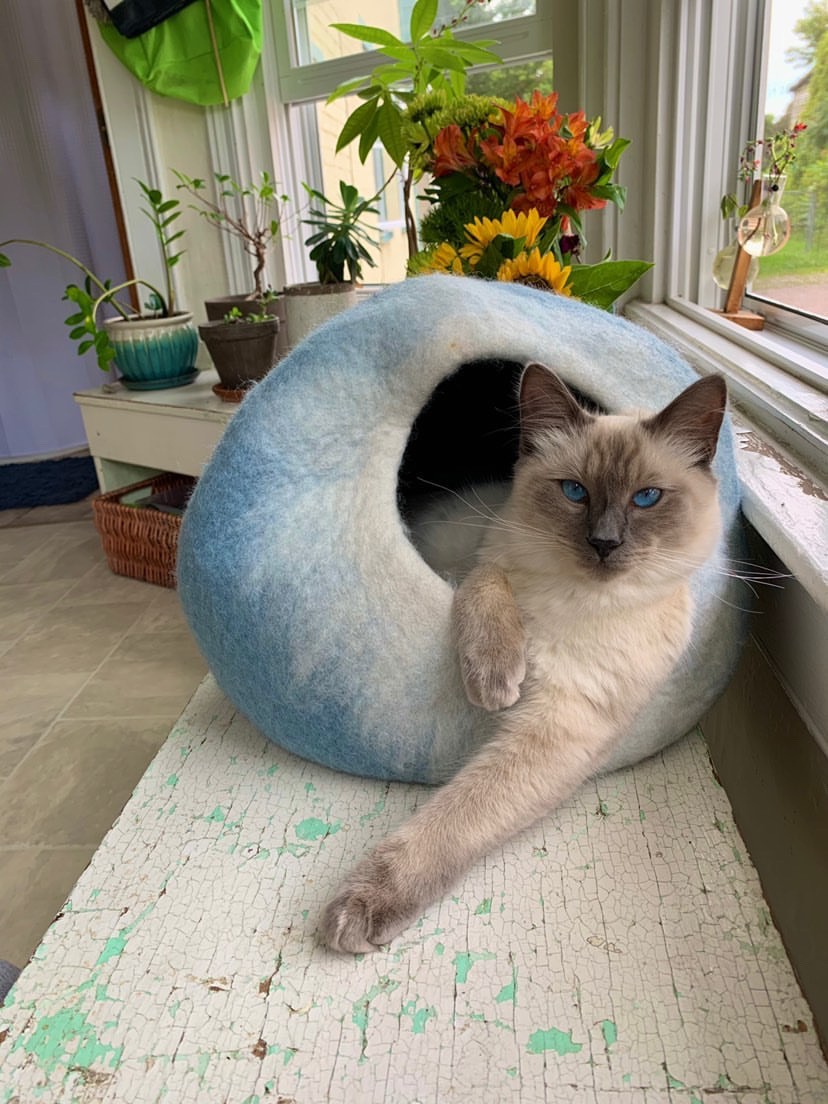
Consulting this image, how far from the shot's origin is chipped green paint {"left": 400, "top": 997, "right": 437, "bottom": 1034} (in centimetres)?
51

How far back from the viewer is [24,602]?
2422mm

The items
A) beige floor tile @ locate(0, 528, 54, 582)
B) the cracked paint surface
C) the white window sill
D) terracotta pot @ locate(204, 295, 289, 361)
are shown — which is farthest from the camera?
beige floor tile @ locate(0, 528, 54, 582)

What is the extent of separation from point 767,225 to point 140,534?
1813mm

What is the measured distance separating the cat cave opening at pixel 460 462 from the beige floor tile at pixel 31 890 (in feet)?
2.63

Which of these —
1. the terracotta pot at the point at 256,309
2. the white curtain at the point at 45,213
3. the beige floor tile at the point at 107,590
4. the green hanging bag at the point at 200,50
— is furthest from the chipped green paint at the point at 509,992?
the white curtain at the point at 45,213

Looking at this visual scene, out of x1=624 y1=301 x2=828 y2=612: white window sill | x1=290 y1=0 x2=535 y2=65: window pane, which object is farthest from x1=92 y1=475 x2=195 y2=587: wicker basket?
x1=624 y1=301 x2=828 y2=612: white window sill

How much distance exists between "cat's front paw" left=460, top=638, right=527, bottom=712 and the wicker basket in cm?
172

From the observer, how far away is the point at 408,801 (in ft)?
2.35

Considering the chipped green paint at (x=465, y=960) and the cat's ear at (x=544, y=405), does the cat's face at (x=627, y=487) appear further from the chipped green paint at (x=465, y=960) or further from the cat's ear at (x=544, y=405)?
the chipped green paint at (x=465, y=960)

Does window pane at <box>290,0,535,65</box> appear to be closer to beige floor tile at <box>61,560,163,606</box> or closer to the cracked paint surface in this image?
beige floor tile at <box>61,560,163,606</box>

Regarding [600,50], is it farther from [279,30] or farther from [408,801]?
[408,801]

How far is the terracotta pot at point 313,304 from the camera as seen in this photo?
1.87m

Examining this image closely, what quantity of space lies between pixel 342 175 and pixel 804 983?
277 centimetres

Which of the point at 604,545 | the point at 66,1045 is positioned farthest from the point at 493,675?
the point at 66,1045
